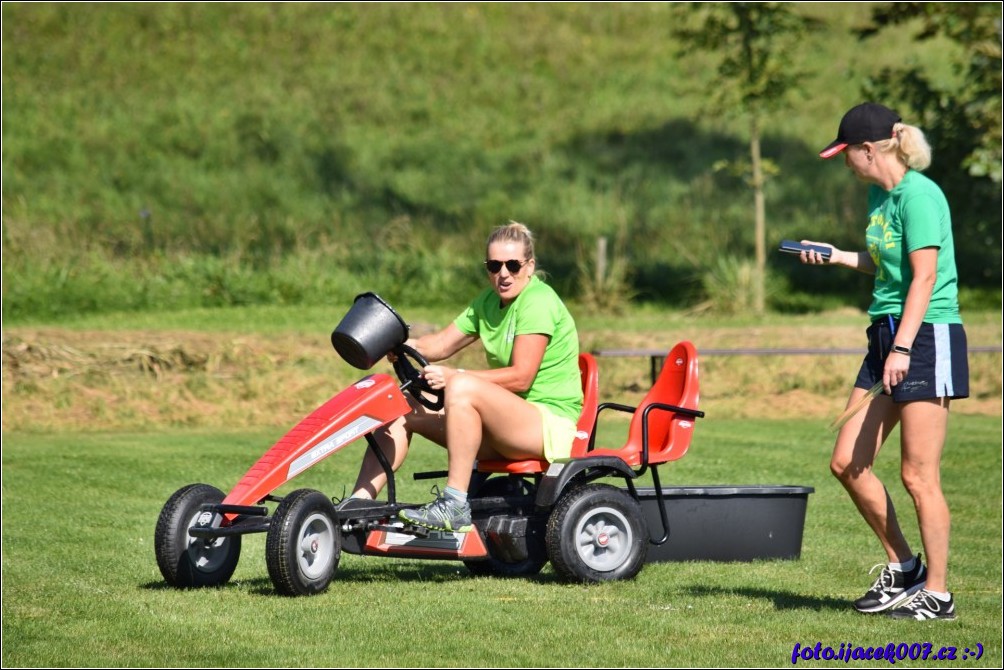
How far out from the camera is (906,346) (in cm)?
536

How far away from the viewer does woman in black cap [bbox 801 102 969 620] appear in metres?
5.41

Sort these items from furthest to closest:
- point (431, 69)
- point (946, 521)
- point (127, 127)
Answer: point (431, 69) → point (127, 127) → point (946, 521)

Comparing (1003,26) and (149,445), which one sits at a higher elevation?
(1003,26)

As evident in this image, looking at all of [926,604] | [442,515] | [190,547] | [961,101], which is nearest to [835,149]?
[926,604]

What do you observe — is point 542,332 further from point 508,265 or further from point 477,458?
point 477,458

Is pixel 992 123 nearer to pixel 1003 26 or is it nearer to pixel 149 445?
pixel 1003 26

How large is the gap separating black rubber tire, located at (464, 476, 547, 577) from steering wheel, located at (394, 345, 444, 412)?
59 centimetres

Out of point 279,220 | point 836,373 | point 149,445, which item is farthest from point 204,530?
point 279,220

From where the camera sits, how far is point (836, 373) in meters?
16.1

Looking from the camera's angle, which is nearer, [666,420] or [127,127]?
[666,420]

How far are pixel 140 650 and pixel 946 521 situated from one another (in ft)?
10.0

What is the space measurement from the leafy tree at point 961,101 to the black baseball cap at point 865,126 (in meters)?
14.3

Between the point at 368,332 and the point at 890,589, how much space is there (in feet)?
8.09

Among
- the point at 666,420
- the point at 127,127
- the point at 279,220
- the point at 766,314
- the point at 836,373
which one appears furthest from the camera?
the point at 127,127
